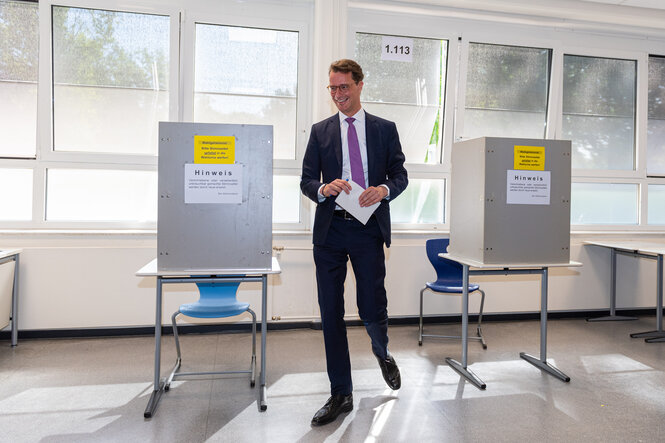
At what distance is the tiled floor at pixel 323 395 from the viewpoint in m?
1.96

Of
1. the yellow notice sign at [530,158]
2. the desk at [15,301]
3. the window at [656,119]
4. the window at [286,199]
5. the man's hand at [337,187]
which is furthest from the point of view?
the window at [656,119]

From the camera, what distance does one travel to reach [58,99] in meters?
3.37

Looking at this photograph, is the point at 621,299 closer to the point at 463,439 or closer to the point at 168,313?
the point at 463,439

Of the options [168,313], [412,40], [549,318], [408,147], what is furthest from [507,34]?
[168,313]

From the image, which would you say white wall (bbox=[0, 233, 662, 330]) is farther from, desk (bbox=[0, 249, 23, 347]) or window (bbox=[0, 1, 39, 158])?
window (bbox=[0, 1, 39, 158])

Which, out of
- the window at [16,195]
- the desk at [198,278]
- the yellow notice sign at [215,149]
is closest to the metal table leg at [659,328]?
the desk at [198,278]

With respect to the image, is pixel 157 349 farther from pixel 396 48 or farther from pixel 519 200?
pixel 396 48

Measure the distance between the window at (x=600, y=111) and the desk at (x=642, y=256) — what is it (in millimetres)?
828

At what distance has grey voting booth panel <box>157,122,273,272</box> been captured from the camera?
209 centimetres

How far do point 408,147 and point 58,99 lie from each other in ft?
9.59

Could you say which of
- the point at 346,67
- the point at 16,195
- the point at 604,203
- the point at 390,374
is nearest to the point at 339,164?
the point at 346,67

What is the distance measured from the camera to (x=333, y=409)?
6.73 ft

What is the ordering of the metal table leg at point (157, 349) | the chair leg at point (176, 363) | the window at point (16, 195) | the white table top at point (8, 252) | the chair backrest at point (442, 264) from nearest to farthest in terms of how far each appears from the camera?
the metal table leg at point (157, 349) < the chair leg at point (176, 363) < the white table top at point (8, 252) < the window at point (16, 195) < the chair backrest at point (442, 264)

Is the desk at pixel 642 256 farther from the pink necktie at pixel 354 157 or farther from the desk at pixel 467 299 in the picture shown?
the pink necktie at pixel 354 157
